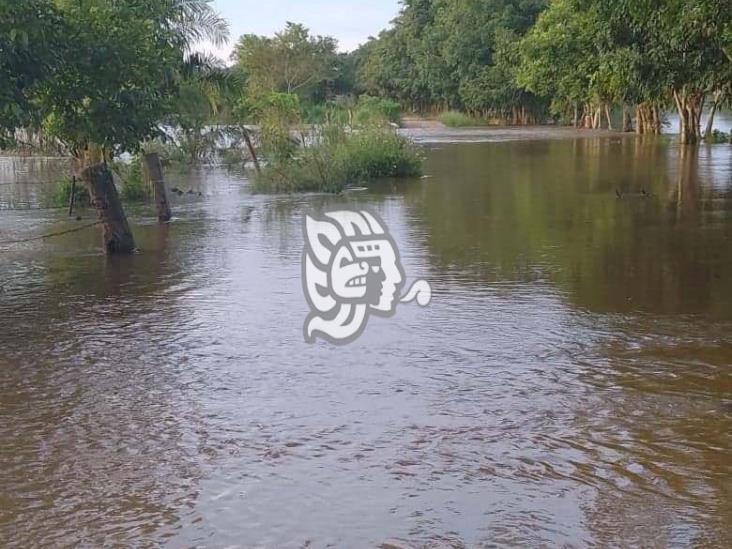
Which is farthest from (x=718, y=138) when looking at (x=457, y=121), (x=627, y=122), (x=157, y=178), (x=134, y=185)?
(x=157, y=178)

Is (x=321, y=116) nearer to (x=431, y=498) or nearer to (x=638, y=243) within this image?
(x=638, y=243)

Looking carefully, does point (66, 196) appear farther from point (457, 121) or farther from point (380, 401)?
point (457, 121)

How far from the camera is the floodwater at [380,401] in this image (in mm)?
4590

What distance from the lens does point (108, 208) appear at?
11977 millimetres

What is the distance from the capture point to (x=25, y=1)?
8648 millimetres

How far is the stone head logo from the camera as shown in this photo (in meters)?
8.51

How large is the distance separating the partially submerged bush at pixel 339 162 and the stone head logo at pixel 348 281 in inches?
279

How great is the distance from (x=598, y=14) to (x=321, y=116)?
8.18m

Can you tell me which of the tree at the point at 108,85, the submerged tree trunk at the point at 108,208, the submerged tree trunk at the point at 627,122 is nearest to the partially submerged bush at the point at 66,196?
the tree at the point at 108,85

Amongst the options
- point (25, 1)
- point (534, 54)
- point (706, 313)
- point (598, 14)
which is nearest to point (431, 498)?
point (706, 313)

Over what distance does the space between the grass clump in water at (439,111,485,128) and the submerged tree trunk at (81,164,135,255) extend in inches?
1994

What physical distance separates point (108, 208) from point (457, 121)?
51.8 meters

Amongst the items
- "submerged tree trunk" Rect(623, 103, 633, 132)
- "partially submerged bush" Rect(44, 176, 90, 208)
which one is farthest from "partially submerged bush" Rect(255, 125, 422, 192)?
"submerged tree trunk" Rect(623, 103, 633, 132)

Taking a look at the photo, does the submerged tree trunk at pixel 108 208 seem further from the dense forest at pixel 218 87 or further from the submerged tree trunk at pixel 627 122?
the submerged tree trunk at pixel 627 122
